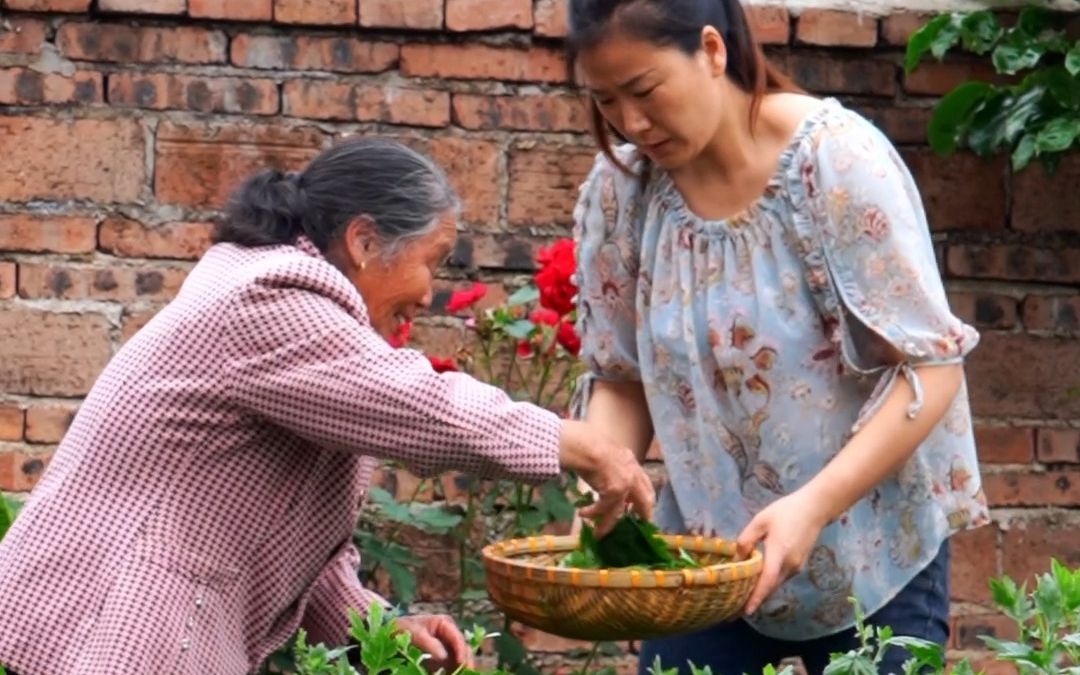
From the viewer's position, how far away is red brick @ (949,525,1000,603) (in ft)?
14.9

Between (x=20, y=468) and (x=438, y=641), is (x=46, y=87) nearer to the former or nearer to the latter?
(x=20, y=468)

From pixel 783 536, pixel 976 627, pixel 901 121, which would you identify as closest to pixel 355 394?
pixel 783 536

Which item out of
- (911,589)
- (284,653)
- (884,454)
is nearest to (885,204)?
(884,454)

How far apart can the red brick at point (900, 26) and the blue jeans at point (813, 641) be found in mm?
1646

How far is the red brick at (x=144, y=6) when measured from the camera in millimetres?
4266

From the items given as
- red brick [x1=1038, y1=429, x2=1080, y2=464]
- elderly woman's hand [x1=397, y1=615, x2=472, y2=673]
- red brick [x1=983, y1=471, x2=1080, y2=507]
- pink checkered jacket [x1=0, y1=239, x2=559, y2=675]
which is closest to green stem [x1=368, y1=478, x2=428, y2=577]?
elderly woman's hand [x1=397, y1=615, x2=472, y2=673]

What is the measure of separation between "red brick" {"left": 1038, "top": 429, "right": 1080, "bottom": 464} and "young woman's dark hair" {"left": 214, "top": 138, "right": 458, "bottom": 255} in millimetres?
2001

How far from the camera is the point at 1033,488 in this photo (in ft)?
15.0

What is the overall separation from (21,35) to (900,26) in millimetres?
1835

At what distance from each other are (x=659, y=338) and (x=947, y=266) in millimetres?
1612

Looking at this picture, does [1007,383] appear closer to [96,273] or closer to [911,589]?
[911,589]

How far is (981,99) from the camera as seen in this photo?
4.41m

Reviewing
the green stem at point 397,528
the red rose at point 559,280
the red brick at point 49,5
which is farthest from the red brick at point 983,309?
the red brick at point 49,5

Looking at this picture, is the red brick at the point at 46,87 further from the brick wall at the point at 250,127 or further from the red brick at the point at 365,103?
the red brick at the point at 365,103
